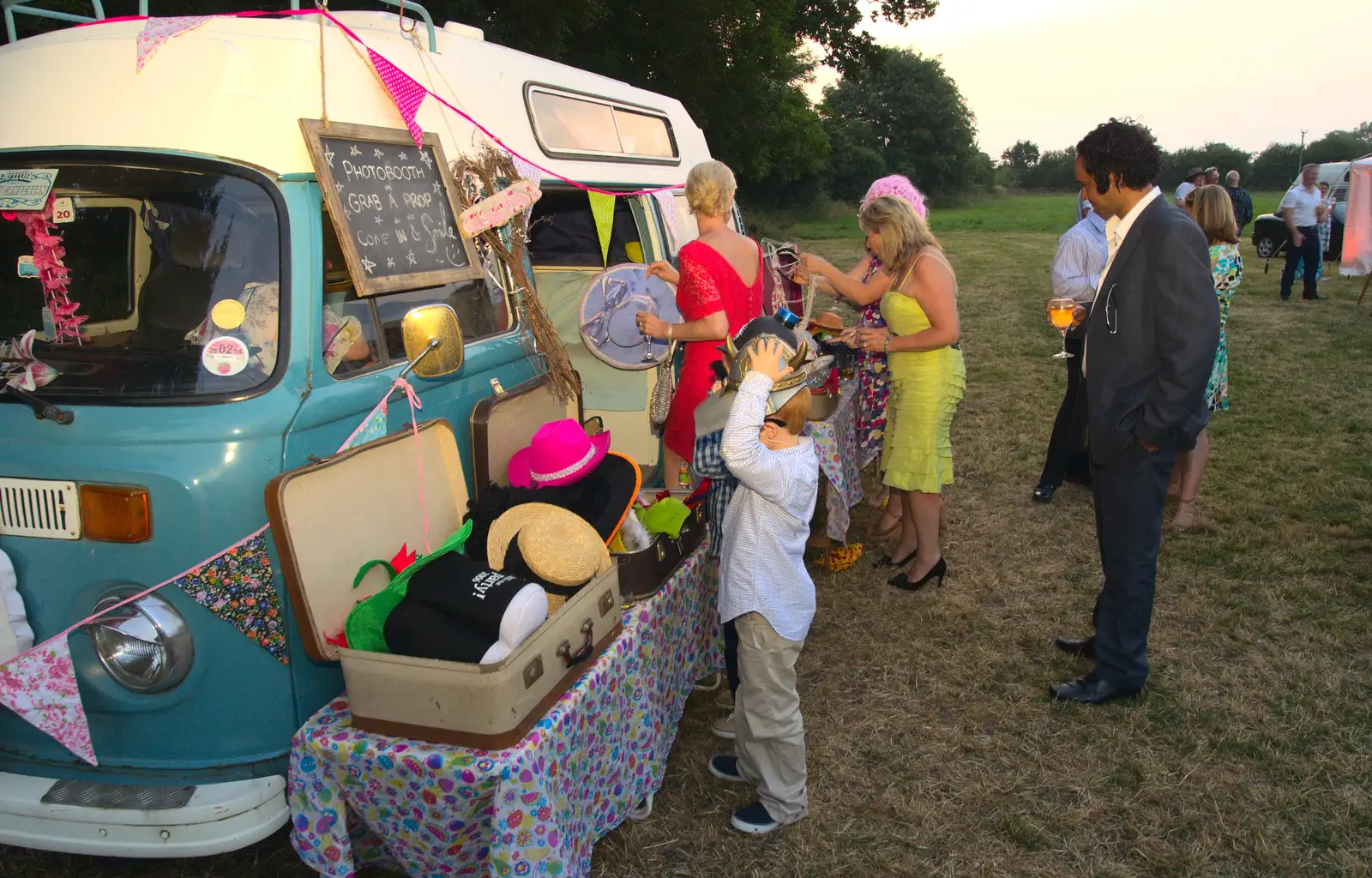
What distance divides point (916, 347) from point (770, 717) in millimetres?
2155

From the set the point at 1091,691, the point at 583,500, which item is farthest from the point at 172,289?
the point at 1091,691

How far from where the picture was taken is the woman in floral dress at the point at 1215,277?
18.2 ft

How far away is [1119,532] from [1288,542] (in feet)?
8.88

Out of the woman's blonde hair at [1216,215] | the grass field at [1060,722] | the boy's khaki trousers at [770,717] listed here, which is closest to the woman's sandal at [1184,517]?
the grass field at [1060,722]

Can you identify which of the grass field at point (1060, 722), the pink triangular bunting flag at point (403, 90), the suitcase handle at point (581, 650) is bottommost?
the grass field at point (1060, 722)

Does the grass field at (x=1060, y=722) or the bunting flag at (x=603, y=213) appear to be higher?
the bunting flag at (x=603, y=213)

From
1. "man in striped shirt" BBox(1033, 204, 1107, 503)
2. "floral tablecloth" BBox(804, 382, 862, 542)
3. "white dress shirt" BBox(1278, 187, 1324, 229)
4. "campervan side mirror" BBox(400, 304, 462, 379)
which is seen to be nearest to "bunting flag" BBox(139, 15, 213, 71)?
"campervan side mirror" BBox(400, 304, 462, 379)

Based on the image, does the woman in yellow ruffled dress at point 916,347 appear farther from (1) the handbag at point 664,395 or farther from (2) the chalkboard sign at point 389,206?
(2) the chalkboard sign at point 389,206

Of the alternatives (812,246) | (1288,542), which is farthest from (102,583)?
(812,246)

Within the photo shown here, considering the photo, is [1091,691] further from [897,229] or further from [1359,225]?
[1359,225]

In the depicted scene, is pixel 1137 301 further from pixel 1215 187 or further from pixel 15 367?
pixel 15 367

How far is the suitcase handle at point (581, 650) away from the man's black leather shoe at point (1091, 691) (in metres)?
2.22

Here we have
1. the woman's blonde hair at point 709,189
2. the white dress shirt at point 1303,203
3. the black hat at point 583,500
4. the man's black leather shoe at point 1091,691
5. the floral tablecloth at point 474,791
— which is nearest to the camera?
the floral tablecloth at point 474,791

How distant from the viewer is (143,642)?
250 centimetres
